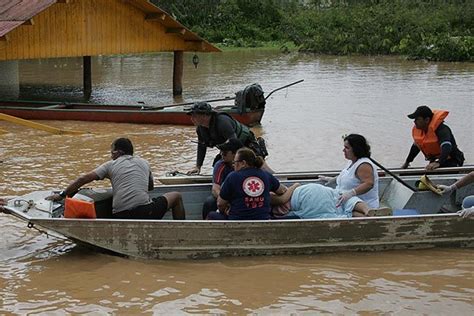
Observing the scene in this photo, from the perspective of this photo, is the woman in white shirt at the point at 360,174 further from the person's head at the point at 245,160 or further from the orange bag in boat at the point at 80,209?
the orange bag in boat at the point at 80,209

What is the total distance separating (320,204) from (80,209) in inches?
92.8

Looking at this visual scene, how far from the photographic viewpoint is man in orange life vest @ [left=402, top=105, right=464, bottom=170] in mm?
9086

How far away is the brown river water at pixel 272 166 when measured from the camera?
6.71 m

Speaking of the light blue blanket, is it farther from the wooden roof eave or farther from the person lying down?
the wooden roof eave

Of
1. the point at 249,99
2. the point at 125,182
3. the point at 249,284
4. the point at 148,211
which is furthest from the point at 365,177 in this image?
the point at 249,99

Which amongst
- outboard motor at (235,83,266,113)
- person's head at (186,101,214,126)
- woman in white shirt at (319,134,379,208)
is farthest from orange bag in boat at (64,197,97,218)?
outboard motor at (235,83,266,113)

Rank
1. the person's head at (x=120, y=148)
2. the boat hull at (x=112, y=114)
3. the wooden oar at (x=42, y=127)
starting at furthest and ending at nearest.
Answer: the boat hull at (x=112, y=114), the wooden oar at (x=42, y=127), the person's head at (x=120, y=148)

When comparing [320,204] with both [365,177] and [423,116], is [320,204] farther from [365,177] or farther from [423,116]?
[423,116]

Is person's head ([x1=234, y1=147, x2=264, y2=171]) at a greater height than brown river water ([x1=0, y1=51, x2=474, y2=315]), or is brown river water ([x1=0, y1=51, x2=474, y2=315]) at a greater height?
person's head ([x1=234, y1=147, x2=264, y2=171])

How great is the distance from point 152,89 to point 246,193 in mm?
18187

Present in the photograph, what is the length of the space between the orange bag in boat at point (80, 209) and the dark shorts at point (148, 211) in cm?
39

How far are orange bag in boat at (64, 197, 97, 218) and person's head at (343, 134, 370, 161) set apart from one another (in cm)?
258

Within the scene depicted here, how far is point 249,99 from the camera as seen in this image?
16047mm

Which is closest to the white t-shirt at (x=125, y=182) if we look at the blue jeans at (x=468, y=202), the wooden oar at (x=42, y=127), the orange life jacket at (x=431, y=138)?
the blue jeans at (x=468, y=202)
